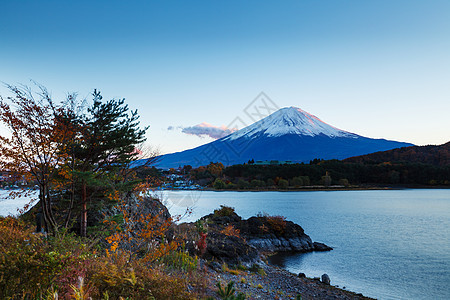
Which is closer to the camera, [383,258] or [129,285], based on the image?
[129,285]

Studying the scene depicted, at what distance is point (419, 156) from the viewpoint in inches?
3656

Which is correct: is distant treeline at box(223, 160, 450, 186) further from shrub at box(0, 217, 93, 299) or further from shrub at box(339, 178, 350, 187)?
shrub at box(0, 217, 93, 299)

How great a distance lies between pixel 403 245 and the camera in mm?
19750

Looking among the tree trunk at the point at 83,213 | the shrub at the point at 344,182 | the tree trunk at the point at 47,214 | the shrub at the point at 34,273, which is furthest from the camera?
the shrub at the point at 344,182

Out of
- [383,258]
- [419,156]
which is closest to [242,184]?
[419,156]

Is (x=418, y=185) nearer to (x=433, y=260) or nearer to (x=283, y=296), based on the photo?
(x=433, y=260)

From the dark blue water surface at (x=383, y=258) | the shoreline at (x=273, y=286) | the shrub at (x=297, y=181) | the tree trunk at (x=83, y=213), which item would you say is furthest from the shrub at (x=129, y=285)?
the shrub at (x=297, y=181)

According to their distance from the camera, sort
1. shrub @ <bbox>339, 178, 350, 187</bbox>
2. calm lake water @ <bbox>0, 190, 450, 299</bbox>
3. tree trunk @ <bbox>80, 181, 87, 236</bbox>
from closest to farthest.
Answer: tree trunk @ <bbox>80, 181, 87, 236</bbox> < calm lake water @ <bbox>0, 190, 450, 299</bbox> < shrub @ <bbox>339, 178, 350, 187</bbox>

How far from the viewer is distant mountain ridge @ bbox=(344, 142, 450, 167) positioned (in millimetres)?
89312

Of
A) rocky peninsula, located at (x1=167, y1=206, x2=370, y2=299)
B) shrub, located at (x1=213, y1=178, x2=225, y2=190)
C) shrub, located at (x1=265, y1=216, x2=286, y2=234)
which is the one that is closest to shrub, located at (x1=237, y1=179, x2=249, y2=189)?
shrub, located at (x1=213, y1=178, x2=225, y2=190)

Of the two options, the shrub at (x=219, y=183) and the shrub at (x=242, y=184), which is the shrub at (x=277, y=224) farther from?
the shrub at (x=242, y=184)

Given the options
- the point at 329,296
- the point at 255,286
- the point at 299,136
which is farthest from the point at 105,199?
the point at 299,136

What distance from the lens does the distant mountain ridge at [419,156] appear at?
3516 inches

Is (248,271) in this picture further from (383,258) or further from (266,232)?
(383,258)
